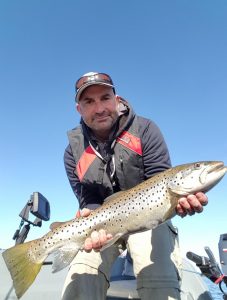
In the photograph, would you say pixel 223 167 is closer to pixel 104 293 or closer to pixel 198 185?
pixel 198 185

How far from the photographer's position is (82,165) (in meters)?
5.93

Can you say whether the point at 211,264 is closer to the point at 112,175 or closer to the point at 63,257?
the point at 112,175

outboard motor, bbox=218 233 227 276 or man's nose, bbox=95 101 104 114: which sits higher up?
man's nose, bbox=95 101 104 114

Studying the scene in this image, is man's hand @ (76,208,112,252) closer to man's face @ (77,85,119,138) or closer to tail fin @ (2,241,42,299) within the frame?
tail fin @ (2,241,42,299)

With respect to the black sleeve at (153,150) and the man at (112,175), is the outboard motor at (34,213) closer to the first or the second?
the man at (112,175)

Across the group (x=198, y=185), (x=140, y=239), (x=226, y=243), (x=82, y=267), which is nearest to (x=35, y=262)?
(x=82, y=267)

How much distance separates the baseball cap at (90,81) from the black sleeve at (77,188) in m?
1.13

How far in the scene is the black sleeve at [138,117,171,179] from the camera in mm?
5562

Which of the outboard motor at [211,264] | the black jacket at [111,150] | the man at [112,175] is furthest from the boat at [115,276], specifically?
the black jacket at [111,150]

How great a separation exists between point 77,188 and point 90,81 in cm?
194

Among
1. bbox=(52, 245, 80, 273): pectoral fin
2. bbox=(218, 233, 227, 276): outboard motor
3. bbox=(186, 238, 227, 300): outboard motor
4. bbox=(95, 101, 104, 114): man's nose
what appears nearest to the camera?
bbox=(52, 245, 80, 273): pectoral fin

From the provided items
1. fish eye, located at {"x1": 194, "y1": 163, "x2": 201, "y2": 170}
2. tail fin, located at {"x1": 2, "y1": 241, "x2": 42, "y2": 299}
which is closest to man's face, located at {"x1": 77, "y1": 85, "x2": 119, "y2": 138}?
fish eye, located at {"x1": 194, "y1": 163, "x2": 201, "y2": 170}

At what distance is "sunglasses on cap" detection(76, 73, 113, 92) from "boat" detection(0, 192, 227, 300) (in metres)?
2.21

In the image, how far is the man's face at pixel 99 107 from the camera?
18.8 feet
